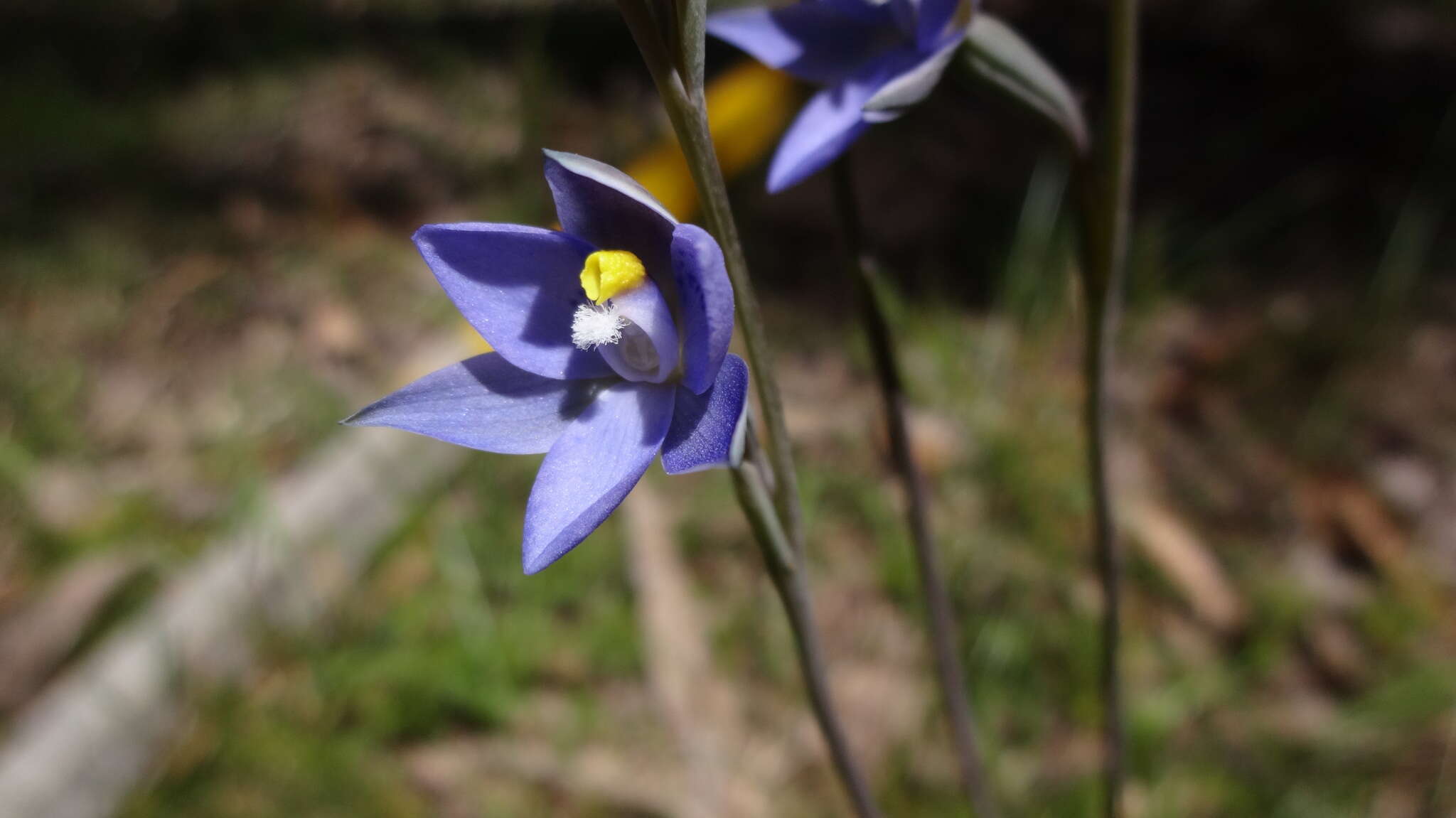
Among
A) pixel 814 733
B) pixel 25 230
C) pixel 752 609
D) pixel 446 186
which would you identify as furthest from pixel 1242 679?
pixel 25 230

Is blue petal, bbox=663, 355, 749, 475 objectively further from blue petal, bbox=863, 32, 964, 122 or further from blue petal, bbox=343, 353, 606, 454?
blue petal, bbox=863, 32, 964, 122

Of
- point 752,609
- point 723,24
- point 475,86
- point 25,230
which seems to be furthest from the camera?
point 475,86

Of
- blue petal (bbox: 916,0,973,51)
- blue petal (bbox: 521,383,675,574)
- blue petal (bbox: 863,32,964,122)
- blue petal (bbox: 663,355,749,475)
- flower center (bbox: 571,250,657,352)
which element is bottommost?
blue petal (bbox: 521,383,675,574)

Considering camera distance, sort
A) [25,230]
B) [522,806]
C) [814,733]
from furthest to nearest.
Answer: [25,230]
[814,733]
[522,806]

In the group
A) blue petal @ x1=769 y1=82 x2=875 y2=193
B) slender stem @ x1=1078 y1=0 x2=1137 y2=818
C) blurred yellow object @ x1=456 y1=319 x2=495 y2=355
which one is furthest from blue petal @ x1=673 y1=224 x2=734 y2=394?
blurred yellow object @ x1=456 y1=319 x2=495 y2=355

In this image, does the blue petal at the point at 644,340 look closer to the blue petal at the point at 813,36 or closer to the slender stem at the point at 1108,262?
the blue petal at the point at 813,36

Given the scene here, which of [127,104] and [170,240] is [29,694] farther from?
[127,104]
